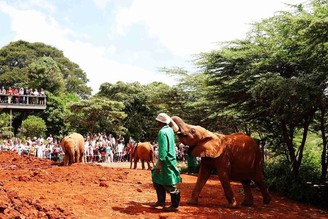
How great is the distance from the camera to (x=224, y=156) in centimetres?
784

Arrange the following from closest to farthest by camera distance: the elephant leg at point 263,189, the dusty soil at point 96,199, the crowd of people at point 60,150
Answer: the dusty soil at point 96,199 < the elephant leg at point 263,189 < the crowd of people at point 60,150

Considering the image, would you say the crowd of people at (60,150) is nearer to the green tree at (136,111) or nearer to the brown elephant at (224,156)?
the green tree at (136,111)

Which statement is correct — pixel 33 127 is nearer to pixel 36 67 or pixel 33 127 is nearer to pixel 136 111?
pixel 36 67

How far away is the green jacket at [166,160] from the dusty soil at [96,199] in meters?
0.59

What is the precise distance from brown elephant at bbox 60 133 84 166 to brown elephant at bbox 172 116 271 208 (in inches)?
337

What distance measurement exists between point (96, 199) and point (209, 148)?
2.53 metres

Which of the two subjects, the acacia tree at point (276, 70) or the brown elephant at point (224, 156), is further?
the acacia tree at point (276, 70)

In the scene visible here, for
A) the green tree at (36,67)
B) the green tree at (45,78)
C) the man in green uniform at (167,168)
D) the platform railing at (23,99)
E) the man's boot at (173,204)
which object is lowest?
the man's boot at (173,204)

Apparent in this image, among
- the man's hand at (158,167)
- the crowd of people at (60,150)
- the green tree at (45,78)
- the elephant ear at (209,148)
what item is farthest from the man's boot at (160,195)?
the green tree at (45,78)

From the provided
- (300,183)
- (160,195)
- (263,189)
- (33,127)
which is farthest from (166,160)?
(33,127)

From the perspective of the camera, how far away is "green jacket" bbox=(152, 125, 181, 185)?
666cm

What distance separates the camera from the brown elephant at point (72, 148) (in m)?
15.2

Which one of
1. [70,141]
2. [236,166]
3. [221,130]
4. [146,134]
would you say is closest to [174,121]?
[236,166]

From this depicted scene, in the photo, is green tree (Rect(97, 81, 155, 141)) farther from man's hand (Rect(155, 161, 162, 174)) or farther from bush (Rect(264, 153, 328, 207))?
man's hand (Rect(155, 161, 162, 174))
